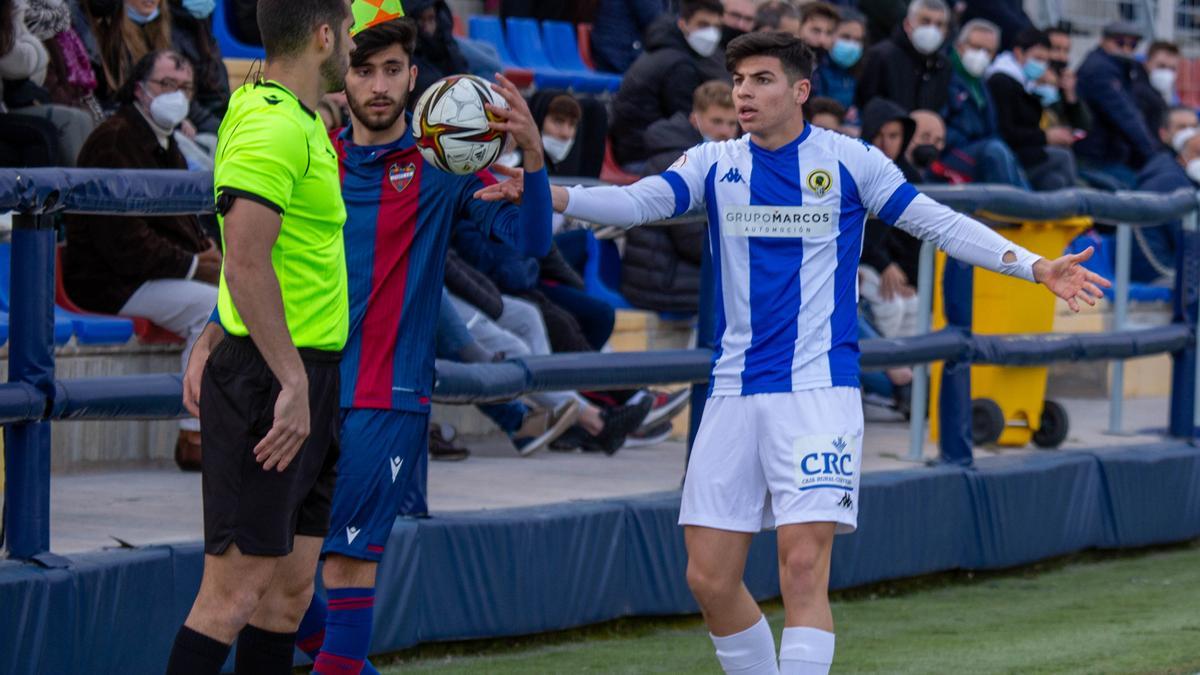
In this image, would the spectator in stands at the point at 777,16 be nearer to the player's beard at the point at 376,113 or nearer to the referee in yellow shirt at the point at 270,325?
the player's beard at the point at 376,113

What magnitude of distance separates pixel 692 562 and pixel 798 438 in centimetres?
47

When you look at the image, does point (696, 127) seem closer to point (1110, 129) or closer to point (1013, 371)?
point (1013, 371)

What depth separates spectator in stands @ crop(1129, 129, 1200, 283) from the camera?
567 inches

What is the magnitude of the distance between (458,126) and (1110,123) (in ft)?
42.4

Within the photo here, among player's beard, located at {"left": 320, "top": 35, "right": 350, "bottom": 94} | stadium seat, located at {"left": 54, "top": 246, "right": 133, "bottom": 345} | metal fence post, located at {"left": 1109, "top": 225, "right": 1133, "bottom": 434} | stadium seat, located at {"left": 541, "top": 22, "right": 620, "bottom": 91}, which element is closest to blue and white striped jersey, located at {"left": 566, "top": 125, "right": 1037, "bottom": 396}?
player's beard, located at {"left": 320, "top": 35, "right": 350, "bottom": 94}

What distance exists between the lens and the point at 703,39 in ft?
37.8

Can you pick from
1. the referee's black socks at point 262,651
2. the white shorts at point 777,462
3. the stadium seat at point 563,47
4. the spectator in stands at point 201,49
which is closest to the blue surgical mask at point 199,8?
the spectator in stands at point 201,49

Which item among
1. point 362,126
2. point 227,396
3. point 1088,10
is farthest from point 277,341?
point 1088,10

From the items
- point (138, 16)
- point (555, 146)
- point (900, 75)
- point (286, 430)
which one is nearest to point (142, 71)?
point (138, 16)

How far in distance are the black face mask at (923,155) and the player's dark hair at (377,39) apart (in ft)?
22.2

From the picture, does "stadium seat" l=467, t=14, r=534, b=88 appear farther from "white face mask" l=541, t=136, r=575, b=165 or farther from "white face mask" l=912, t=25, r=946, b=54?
"white face mask" l=541, t=136, r=575, b=165

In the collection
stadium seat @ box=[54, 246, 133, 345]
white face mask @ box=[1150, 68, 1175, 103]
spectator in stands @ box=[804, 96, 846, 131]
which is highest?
white face mask @ box=[1150, 68, 1175, 103]

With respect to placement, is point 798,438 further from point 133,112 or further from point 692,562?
point 133,112

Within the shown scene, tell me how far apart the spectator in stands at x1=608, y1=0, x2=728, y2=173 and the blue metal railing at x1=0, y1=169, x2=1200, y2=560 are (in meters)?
2.68
